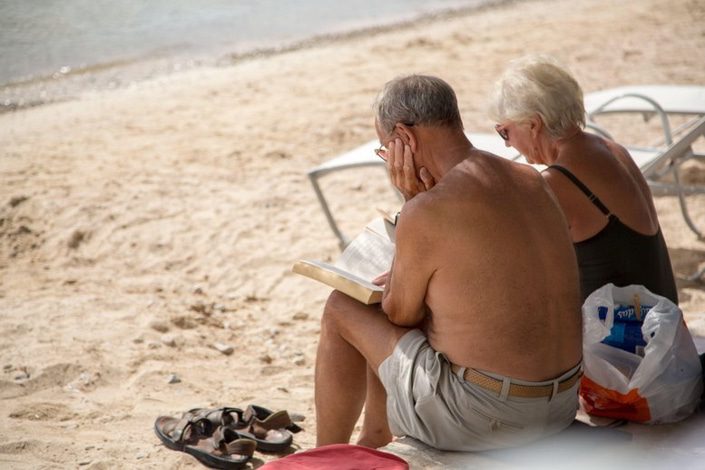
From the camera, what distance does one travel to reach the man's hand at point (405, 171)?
252cm

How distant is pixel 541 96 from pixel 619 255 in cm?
62

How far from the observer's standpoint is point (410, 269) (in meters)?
2.45

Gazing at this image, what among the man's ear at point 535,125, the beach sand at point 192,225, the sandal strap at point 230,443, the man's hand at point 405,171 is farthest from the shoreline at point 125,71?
the man's hand at point 405,171

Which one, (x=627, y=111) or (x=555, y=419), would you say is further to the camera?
(x=627, y=111)

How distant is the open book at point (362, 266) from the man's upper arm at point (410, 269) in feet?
0.31

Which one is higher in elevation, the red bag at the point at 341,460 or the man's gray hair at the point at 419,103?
the man's gray hair at the point at 419,103

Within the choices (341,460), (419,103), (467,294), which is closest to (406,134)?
(419,103)

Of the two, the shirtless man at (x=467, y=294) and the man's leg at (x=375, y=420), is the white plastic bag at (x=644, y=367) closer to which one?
the shirtless man at (x=467, y=294)

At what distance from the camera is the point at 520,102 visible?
3.02 m

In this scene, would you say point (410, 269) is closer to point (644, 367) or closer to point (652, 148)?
point (644, 367)

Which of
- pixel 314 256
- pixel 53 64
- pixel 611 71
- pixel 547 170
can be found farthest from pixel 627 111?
pixel 53 64

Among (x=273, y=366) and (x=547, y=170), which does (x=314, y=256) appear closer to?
Answer: (x=273, y=366)

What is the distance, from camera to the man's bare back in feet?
7.72

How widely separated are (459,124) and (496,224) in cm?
36
